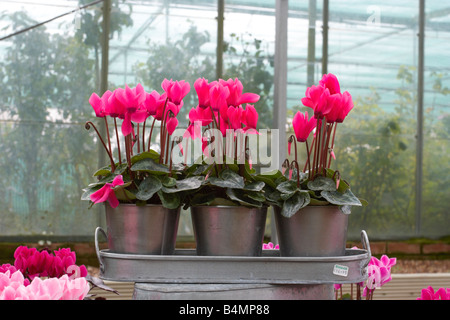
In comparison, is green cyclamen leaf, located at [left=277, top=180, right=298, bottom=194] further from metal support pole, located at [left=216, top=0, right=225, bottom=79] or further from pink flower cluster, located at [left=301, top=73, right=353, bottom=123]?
metal support pole, located at [left=216, top=0, right=225, bottom=79]

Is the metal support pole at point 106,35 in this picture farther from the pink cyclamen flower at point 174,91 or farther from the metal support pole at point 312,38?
the pink cyclamen flower at point 174,91

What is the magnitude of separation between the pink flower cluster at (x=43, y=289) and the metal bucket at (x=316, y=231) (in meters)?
0.36

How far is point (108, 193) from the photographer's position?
846 mm

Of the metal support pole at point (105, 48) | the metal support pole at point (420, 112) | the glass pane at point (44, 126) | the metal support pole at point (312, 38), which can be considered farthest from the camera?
the metal support pole at point (420, 112)

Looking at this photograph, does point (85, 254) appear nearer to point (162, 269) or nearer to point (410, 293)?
point (410, 293)

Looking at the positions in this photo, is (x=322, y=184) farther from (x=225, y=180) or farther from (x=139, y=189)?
(x=139, y=189)

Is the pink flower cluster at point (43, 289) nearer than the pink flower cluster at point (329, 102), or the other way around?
the pink flower cluster at point (43, 289)

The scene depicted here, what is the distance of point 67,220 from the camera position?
3213 mm

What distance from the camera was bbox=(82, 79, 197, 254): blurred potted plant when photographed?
873mm

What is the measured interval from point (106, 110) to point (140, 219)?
182mm

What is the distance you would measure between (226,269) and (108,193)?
0.70 feet

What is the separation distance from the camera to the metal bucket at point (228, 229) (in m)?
0.89

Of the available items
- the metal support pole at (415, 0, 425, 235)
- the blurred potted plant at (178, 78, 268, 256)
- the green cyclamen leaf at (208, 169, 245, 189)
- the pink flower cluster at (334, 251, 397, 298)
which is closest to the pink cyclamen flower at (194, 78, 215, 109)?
the blurred potted plant at (178, 78, 268, 256)

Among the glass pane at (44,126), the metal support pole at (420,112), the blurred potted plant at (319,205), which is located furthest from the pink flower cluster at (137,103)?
the metal support pole at (420,112)
